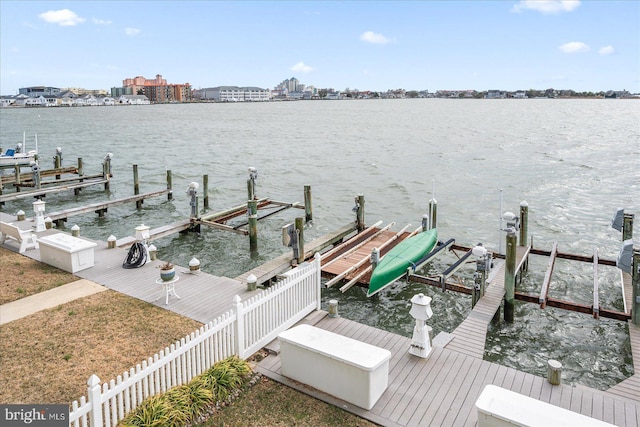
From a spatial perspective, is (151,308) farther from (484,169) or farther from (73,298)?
(484,169)

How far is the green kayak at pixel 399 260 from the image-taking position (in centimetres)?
1515

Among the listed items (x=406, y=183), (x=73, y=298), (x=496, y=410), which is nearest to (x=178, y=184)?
(x=406, y=183)

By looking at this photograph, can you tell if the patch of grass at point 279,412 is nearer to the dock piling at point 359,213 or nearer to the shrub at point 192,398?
the shrub at point 192,398

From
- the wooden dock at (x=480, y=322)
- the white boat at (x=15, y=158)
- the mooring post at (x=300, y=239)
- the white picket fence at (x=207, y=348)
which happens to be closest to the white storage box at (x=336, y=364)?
the white picket fence at (x=207, y=348)

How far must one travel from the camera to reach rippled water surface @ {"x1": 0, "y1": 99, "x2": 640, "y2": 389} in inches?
571

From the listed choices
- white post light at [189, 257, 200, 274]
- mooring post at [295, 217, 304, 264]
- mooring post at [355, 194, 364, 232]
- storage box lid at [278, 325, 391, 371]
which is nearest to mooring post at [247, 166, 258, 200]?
mooring post at [355, 194, 364, 232]

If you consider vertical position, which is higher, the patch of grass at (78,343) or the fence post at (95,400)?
the fence post at (95,400)

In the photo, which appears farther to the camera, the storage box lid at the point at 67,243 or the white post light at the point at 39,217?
the white post light at the point at 39,217

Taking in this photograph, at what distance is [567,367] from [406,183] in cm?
2627

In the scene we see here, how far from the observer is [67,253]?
14352 millimetres

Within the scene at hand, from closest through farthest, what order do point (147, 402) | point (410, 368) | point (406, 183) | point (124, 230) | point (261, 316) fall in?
point (147, 402)
point (410, 368)
point (261, 316)
point (124, 230)
point (406, 183)

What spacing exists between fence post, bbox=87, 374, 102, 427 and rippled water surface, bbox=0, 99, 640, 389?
9263mm

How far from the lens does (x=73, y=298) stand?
41.6 feet

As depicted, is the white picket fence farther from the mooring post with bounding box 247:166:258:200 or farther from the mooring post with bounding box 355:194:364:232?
the mooring post with bounding box 247:166:258:200
